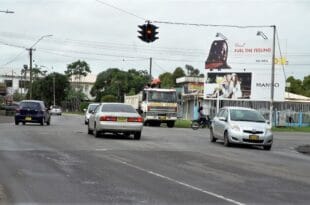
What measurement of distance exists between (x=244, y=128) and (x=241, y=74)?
38.7 meters

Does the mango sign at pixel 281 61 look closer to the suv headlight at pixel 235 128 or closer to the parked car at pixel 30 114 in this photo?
the parked car at pixel 30 114

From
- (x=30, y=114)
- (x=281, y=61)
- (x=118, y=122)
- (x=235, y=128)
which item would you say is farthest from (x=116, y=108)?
(x=281, y=61)

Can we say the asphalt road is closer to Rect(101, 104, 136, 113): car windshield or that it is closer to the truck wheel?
Rect(101, 104, 136, 113): car windshield

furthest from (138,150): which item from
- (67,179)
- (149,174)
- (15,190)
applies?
(15,190)

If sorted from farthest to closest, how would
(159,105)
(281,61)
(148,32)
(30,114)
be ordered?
(281,61), (159,105), (30,114), (148,32)

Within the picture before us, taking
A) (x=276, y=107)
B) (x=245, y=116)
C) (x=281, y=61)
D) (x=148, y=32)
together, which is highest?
(x=281, y=61)

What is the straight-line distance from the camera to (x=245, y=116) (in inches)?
969

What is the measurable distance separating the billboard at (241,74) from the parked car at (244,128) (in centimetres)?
3566

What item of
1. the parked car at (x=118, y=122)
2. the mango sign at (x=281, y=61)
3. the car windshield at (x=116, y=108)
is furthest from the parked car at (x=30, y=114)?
the mango sign at (x=281, y=61)

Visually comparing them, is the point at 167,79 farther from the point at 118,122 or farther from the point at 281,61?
the point at 118,122

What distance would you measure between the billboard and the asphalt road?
40.6 metres

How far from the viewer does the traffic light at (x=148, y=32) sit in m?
29.8

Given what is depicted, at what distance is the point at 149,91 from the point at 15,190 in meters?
32.6

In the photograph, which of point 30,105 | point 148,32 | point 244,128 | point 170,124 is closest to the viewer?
point 244,128
